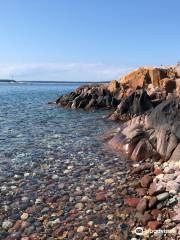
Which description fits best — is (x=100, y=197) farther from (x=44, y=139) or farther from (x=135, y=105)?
(x=135, y=105)

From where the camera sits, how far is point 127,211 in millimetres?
10680

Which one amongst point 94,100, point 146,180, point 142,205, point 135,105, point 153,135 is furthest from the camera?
point 94,100

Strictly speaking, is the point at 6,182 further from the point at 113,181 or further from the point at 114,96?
the point at 114,96

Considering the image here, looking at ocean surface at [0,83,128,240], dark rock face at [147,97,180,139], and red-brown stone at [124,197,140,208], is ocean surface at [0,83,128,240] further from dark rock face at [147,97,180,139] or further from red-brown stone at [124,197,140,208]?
dark rock face at [147,97,180,139]

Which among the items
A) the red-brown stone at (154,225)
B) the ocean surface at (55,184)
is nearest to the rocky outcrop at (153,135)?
the ocean surface at (55,184)

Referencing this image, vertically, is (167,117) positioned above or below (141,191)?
above

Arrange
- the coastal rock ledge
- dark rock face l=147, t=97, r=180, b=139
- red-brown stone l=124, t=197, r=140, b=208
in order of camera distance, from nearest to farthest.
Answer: the coastal rock ledge
red-brown stone l=124, t=197, r=140, b=208
dark rock face l=147, t=97, r=180, b=139

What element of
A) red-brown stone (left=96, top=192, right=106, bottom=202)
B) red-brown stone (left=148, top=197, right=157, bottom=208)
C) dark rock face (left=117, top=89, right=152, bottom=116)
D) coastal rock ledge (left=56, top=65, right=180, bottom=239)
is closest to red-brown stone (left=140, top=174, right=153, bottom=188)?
coastal rock ledge (left=56, top=65, right=180, bottom=239)

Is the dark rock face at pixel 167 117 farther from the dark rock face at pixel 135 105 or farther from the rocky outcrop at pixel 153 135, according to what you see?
the dark rock face at pixel 135 105

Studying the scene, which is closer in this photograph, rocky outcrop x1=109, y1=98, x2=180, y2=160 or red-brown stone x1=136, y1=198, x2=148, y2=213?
red-brown stone x1=136, y1=198, x2=148, y2=213

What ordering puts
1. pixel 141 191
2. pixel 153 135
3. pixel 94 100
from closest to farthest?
pixel 141 191 < pixel 153 135 < pixel 94 100

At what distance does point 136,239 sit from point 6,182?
255 inches

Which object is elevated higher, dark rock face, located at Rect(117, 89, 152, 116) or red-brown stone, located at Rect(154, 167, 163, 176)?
dark rock face, located at Rect(117, 89, 152, 116)

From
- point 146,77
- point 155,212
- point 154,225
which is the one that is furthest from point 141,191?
point 146,77
